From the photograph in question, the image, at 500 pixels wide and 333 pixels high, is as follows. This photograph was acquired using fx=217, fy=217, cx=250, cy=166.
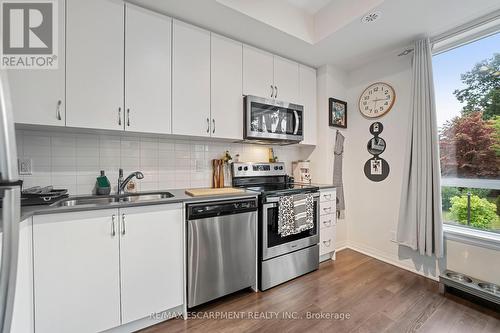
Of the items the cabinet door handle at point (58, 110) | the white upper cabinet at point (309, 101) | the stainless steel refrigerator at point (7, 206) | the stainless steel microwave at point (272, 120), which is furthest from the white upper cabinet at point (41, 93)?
the white upper cabinet at point (309, 101)

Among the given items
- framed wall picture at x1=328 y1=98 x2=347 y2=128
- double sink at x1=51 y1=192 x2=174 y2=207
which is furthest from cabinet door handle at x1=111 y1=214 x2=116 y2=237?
framed wall picture at x1=328 y1=98 x2=347 y2=128

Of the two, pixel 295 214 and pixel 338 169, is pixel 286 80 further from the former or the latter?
pixel 295 214

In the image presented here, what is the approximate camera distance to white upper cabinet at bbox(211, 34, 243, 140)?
2.12 m

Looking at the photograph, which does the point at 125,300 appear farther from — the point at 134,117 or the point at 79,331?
the point at 134,117

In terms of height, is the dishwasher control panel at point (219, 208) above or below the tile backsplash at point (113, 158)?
below

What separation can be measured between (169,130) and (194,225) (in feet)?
2.78

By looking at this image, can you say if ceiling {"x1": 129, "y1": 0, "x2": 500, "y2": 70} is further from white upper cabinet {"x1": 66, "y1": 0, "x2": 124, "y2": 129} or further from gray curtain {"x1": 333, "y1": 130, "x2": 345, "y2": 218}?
gray curtain {"x1": 333, "y1": 130, "x2": 345, "y2": 218}

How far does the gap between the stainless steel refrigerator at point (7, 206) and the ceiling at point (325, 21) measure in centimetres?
175

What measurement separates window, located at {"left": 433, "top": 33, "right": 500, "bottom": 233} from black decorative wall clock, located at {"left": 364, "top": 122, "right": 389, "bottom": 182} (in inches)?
21.5

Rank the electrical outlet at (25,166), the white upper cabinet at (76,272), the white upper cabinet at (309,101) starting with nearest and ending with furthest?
the white upper cabinet at (76,272) < the electrical outlet at (25,166) < the white upper cabinet at (309,101)

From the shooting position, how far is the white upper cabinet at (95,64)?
153 centimetres

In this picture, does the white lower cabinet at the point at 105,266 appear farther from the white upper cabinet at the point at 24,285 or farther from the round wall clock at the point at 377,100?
the round wall clock at the point at 377,100

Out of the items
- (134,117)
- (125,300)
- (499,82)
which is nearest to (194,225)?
(125,300)

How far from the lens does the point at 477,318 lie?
5.51 feet
